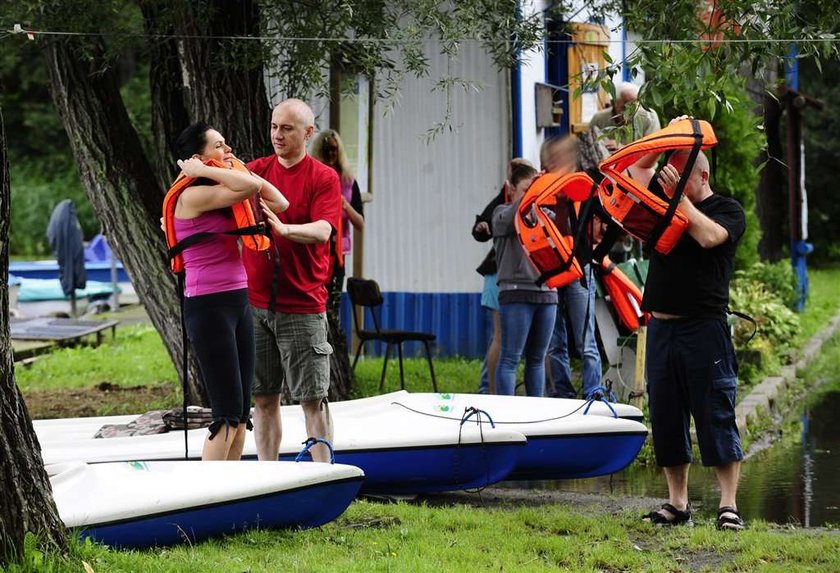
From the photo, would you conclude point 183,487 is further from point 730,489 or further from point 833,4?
point 833,4

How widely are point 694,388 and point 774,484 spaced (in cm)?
223

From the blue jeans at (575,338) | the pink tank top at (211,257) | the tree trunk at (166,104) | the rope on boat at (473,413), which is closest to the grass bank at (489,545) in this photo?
the rope on boat at (473,413)

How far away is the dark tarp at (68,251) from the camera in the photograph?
20.4 meters

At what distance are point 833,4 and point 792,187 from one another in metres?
14.0

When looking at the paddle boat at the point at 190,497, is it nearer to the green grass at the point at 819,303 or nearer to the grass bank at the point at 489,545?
the grass bank at the point at 489,545

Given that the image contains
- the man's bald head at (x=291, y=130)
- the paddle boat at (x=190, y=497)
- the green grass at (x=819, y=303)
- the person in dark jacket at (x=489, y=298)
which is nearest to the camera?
the paddle boat at (x=190, y=497)

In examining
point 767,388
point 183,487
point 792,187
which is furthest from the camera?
point 792,187

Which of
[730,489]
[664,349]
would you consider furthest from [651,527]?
[664,349]

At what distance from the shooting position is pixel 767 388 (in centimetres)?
1204

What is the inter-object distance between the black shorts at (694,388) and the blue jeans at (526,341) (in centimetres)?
255

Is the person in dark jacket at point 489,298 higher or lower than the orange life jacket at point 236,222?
lower

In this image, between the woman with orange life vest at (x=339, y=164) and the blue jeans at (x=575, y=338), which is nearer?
the woman with orange life vest at (x=339, y=164)

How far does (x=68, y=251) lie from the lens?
20281 mm

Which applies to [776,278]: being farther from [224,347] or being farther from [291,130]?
[224,347]
